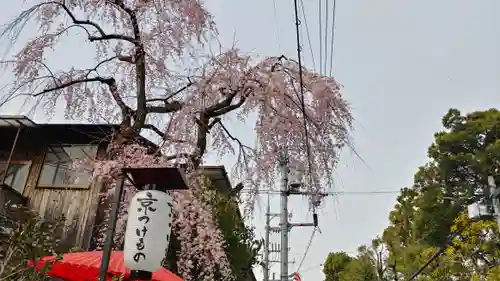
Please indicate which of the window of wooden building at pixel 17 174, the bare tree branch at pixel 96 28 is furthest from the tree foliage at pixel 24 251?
the window of wooden building at pixel 17 174

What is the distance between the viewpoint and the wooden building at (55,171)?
9.61 m

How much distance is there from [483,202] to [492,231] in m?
3.58

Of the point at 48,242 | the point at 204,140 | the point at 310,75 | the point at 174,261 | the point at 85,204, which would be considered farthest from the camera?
the point at 174,261

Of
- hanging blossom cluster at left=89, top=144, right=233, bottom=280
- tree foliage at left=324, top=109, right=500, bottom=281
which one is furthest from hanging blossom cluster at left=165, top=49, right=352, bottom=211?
tree foliage at left=324, top=109, right=500, bottom=281

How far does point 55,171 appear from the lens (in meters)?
10.4

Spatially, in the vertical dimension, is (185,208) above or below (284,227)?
below

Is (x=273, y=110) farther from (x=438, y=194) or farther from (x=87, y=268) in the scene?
(x=438, y=194)

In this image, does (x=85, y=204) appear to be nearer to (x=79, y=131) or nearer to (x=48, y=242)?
(x=79, y=131)

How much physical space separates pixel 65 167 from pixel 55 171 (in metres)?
0.25

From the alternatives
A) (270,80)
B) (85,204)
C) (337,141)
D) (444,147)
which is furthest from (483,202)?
(444,147)

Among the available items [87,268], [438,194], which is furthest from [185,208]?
[438,194]

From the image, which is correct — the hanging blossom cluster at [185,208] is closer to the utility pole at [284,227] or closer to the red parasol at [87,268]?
the red parasol at [87,268]

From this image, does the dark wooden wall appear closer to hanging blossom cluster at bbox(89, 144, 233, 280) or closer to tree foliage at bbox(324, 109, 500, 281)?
hanging blossom cluster at bbox(89, 144, 233, 280)

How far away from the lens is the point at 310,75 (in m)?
8.23
